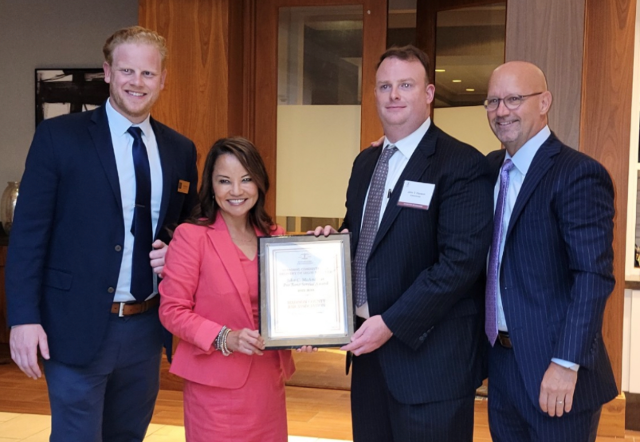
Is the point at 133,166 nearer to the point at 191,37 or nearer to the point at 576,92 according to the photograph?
the point at 576,92

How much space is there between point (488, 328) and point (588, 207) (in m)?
0.51

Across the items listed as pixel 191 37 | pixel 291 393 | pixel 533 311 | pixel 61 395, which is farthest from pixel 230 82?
pixel 533 311

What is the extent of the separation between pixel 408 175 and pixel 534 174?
1.31 feet

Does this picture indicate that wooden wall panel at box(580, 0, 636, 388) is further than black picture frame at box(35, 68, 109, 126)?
No

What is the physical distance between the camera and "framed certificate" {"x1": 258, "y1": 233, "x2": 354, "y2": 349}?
7.44 ft

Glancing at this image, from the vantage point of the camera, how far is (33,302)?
2.36 m

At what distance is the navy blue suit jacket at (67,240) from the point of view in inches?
92.9

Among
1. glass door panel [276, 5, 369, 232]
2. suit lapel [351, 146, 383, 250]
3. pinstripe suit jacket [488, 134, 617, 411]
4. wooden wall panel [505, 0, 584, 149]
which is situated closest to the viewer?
pinstripe suit jacket [488, 134, 617, 411]

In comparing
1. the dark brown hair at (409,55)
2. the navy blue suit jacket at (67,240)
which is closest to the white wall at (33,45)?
the navy blue suit jacket at (67,240)

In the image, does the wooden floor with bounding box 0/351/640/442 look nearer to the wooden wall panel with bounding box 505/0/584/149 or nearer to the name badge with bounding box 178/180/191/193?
the name badge with bounding box 178/180/191/193

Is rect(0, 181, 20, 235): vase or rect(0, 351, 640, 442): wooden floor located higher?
rect(0, 181, 20, 235): vase

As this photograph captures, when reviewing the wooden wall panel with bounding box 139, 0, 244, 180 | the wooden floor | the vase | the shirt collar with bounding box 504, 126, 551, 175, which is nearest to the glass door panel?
the wooden wall panel with bounding box 139, 0, 244, 180

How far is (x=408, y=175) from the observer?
91.9 inches

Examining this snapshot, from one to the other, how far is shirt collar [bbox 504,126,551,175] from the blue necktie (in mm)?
1276
